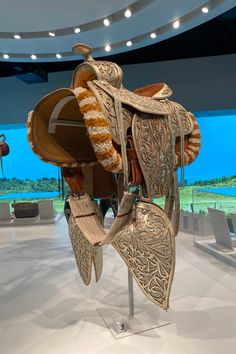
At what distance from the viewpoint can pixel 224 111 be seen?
15.9 feet

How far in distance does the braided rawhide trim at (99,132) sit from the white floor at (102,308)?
1.01 meters

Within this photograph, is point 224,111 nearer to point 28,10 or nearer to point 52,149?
point 28,10

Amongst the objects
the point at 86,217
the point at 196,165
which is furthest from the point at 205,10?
the point at 196,165

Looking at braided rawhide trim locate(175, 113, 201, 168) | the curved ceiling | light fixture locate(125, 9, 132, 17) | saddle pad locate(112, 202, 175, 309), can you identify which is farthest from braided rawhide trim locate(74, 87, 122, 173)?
light fixture locate(125, 9, 132, 17)

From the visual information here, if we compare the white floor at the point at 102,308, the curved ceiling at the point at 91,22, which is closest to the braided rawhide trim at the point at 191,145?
the white floor at the point at 102,308

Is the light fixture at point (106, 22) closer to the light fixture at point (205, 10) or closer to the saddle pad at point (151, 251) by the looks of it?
the light fixture at point (205, 10)

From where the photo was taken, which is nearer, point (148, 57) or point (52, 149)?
point (52, 149)

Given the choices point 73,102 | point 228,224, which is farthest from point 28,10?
point 228,224

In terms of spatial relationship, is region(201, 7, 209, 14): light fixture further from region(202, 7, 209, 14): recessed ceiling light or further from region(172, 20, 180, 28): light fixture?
region(172, 20, 180, 28): light fixture

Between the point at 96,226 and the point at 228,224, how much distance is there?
66.9 inches

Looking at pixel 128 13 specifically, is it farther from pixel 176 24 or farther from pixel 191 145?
pixel 191 145

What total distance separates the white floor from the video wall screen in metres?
1.55

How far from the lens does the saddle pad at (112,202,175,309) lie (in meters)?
1.07

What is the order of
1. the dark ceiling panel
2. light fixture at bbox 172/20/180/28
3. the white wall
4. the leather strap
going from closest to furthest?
1. the leather strap
2. light fixture at bbox 172/20/180/28
3. the dark ceiling panel
4. the white wall
